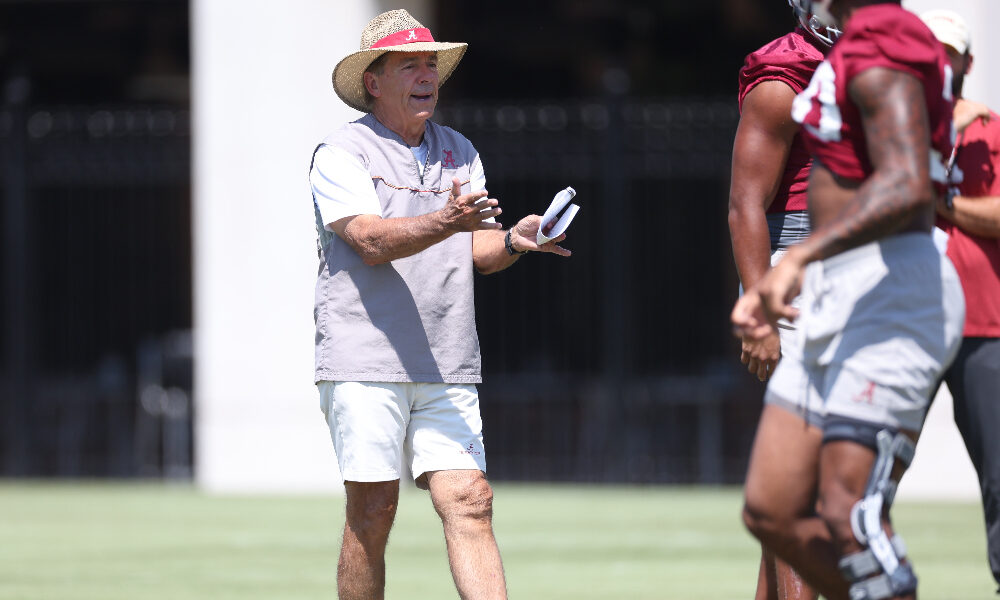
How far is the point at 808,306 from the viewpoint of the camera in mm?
4516

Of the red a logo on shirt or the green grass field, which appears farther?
the green grass field

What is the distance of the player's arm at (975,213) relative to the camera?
5.37 meters

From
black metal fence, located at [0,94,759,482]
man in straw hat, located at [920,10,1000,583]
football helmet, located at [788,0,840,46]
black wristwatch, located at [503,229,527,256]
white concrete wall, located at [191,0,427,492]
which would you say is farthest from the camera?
black metal fence, located at [0,94,759,482]

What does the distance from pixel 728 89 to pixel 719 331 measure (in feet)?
8.96

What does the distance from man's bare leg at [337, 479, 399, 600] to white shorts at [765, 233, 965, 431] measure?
189 cm

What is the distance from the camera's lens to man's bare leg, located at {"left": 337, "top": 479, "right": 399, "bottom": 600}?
5.82 metres

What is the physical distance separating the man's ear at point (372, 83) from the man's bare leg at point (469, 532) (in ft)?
4.43

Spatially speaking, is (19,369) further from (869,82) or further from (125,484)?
Result: (869,82)

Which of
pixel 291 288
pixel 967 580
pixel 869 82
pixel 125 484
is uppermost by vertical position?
pixel 869 82

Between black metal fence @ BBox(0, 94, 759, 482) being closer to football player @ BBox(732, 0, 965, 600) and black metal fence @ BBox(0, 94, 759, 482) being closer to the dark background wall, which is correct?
the dark background wall

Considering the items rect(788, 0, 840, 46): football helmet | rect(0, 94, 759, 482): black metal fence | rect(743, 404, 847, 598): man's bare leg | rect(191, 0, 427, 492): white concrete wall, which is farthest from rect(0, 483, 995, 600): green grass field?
rect(743, 404, 847, 598): man's bare leg

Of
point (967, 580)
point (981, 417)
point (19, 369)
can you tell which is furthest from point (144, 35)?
point (981, 417)

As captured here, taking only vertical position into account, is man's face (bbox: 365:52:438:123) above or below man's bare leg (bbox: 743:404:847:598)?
above

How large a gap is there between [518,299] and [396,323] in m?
13.5
